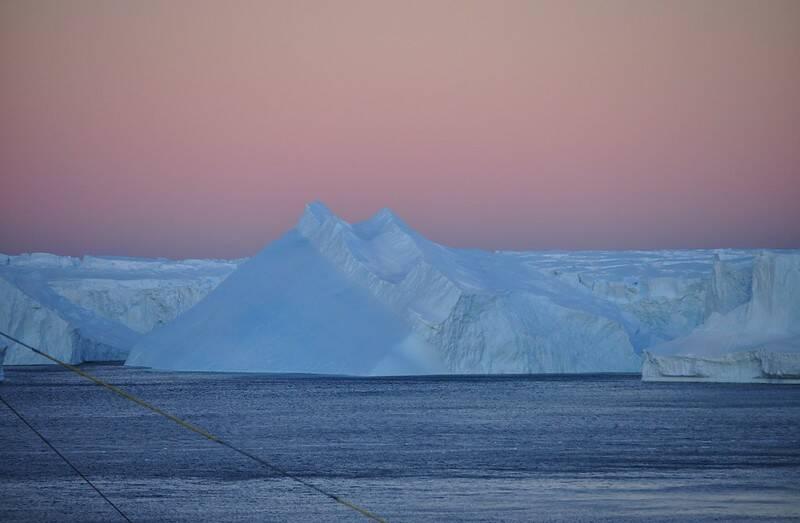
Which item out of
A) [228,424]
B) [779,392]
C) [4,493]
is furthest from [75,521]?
[779,392]

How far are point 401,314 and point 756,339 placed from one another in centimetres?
1320

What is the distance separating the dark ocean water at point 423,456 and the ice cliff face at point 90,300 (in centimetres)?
1368

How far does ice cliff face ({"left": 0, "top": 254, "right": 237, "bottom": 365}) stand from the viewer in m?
52.9

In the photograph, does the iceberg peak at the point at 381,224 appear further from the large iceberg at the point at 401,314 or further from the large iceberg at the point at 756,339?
the large iceberg at the point at 756,339

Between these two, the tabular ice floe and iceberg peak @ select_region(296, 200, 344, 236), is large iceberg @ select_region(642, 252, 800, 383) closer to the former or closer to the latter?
the tabular ice floe

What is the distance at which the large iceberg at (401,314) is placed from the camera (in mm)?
44250

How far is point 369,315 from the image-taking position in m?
46.5

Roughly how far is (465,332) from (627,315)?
37.3 ft

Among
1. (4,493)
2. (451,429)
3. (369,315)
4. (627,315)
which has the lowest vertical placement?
(4,493)

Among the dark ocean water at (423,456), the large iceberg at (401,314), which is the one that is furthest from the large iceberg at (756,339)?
the large iceberg at (401,314)

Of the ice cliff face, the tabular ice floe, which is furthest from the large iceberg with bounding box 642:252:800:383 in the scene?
the ice cliff face

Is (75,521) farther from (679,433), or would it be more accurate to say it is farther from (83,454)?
(679,433)

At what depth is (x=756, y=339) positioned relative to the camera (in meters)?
37.1

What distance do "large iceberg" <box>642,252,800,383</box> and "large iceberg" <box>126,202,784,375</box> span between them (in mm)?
3643
